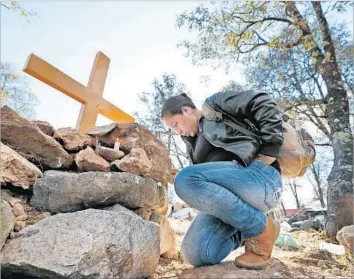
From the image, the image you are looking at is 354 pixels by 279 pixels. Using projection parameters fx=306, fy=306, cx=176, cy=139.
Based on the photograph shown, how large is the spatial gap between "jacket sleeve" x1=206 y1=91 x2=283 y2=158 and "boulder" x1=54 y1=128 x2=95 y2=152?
107cm

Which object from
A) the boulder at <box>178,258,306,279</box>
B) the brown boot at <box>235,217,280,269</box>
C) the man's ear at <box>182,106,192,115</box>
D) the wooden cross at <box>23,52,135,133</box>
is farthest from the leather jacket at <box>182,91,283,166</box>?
the wooden cross at <box>23,52,135,133</box>

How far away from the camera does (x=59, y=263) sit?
141 centimetres

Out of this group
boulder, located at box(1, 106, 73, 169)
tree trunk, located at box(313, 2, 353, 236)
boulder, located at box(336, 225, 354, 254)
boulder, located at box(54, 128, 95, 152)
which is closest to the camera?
boulder, located at box(1, 106, 73, 169)

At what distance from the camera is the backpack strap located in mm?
1653

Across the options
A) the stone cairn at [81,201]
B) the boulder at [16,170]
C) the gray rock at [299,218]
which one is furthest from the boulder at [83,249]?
the gray rock at [299,218]

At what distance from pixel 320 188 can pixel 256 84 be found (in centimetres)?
902

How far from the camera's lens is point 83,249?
1.46 meters

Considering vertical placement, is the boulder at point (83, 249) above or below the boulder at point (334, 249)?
below

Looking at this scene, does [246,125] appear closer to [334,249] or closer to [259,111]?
[259,111]

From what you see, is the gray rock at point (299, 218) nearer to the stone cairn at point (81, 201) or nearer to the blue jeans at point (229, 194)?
the stone cairn at point (81, 201)

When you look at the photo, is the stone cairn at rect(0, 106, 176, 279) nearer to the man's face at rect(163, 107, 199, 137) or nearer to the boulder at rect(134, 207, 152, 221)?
the boulder at rect(134, 207, 152, 221)

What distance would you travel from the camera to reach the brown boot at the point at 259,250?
1592mm

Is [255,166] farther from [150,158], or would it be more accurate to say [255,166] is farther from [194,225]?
[150,158]

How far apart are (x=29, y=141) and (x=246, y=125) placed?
1.40 m
